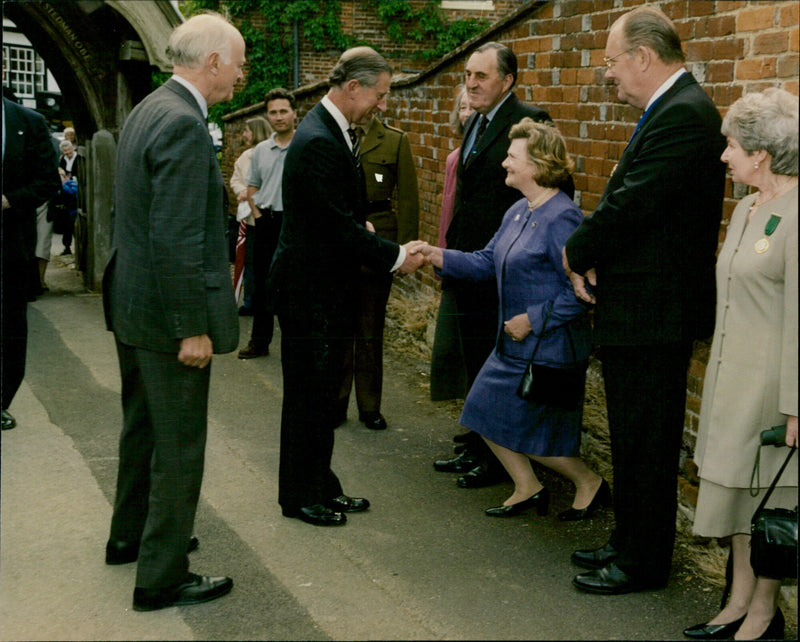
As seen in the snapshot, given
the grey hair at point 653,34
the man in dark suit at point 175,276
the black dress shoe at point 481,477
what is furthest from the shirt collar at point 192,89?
the black dress shoe at point 481,477

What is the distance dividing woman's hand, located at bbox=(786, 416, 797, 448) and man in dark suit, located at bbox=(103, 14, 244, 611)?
193 centimetres

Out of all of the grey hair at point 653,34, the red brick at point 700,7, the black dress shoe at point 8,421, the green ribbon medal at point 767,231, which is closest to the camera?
the green ribbon medal at point 767,231

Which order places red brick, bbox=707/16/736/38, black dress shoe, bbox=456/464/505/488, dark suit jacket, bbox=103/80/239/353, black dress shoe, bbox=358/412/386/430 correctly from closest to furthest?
1. dark suit jacket, bbox=103/80/239/353
2. red brick, bbox=707/16/736/38
3. black dress shoe, bbox=456/464/505/488
4. black dress shoe, bbox=358/412/386/430

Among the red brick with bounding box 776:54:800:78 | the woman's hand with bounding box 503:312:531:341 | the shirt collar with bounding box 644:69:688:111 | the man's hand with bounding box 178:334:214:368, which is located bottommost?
the woman's hand with bounding box 503:312:531:341

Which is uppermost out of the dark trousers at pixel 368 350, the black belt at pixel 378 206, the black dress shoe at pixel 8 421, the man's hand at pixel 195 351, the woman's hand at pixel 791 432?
the black belt at pixel 378 206

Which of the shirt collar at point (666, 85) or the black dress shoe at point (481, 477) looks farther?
the black dress shoe at point (481, 477)

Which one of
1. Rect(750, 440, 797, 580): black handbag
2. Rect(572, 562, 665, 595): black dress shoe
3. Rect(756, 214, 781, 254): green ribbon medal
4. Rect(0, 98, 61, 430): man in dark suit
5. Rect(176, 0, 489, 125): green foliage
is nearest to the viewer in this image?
Rect(750, 440, 797, 580): black handbag

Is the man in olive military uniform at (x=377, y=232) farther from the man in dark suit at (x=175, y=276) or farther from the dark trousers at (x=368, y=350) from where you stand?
the man in dark suit at (x=175, y=276)

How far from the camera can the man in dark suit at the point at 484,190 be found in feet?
16.6

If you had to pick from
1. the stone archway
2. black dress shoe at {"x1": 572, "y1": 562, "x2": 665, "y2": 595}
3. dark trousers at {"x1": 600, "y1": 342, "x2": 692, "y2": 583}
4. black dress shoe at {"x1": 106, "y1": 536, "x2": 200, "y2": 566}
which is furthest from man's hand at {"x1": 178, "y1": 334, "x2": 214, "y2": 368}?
the stone archway

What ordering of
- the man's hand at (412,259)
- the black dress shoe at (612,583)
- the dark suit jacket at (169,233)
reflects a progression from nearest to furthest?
the dark suit jacket at (169,233)
the black dress shoe at (612,583)
the man's hand at (412,259)

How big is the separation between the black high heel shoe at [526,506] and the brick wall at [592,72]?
707 millimetres

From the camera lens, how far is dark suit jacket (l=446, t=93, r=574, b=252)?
504 cm

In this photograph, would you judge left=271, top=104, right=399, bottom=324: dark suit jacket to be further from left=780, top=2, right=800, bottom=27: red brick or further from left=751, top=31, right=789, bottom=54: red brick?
left=780, top=2, right=800, bottom=27: red brick
